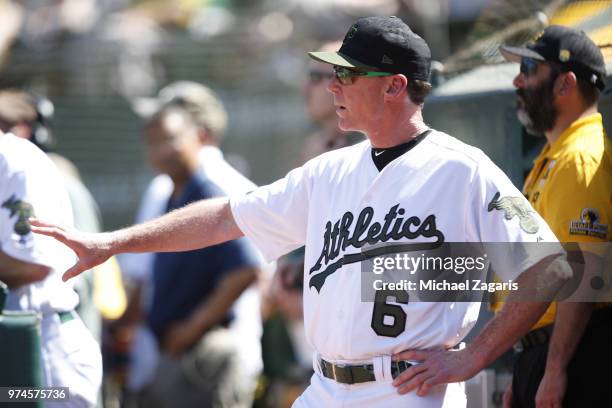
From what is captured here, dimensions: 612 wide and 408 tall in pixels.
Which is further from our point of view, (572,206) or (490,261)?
(572,206)

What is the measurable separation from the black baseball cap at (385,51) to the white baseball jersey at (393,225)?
28 centimetres

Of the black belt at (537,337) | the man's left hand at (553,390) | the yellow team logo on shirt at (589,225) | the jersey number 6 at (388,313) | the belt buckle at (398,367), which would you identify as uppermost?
the yellow team logo on shirt at (589,225)

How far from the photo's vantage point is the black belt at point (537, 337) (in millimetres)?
4696

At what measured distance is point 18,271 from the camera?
189 inches

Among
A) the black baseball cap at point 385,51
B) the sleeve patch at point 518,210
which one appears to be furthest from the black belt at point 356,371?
the black baseball cap at point 385,51

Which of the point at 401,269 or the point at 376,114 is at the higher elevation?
the point at 376,114

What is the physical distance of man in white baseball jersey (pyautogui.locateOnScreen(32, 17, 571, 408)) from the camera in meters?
3.84

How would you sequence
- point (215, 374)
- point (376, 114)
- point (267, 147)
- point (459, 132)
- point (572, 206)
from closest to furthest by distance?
point (376, 114) < point (572, 206) < point (459, 132) < point (215, 374) < point (267, 147)

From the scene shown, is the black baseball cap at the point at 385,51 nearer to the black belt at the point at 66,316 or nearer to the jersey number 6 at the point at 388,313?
the jersey number 6 at the point at 388,313

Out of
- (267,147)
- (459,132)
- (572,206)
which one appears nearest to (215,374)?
(459,132)

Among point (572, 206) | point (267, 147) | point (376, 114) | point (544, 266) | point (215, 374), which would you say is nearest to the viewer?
point (544, 266)

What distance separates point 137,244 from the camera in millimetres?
4312

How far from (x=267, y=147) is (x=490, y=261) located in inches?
290

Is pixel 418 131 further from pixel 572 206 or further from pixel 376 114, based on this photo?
pixel 572 206
